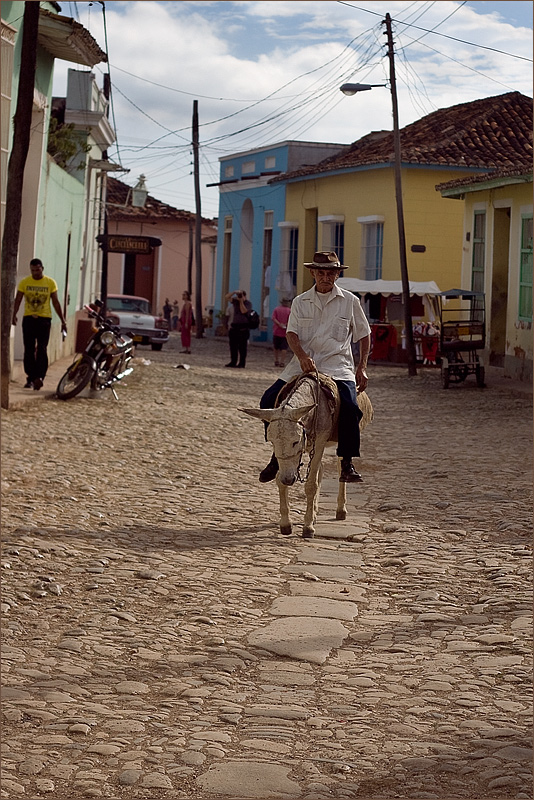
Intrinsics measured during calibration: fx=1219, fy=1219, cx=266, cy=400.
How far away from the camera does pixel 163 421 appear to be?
1327 centimetres

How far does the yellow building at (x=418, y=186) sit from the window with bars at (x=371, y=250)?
0.02 meters

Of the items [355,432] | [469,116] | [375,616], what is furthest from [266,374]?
[375,616]

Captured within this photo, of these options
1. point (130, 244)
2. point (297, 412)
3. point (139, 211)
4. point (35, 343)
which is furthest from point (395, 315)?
point (139, 211)

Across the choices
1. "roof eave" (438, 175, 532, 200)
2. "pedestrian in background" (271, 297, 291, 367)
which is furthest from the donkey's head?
"roof eave" (438, 175, 532, 200)

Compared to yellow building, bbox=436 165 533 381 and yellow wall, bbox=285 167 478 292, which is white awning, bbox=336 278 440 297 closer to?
yellow wall, bbox=285 167 478 292

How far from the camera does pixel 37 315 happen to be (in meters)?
14.2

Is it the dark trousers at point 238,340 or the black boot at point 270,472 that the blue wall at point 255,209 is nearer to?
the dark trousers at point 238,340

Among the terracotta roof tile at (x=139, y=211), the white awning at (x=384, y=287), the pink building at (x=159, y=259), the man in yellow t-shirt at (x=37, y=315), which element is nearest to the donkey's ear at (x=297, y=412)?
the man in yellow t-shirt at (x=37, y=315)

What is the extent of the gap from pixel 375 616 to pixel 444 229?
20.9 meters

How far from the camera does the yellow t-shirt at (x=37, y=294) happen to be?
14.1 meters

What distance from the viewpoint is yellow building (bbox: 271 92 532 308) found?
25.0 m

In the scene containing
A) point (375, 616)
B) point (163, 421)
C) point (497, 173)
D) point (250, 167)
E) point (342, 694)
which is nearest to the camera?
point (342, 694)

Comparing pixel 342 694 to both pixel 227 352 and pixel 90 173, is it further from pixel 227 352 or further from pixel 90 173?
pixel 227 352

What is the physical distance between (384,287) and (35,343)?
11.3 meters
